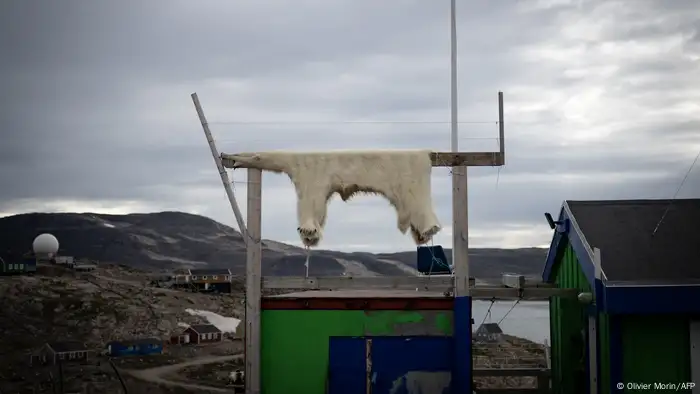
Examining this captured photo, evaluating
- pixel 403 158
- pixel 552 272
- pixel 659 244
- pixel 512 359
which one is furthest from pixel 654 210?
pixel 512 359

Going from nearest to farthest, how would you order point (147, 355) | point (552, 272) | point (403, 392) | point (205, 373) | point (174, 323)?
point (403, 392), point (552, 272), point (205, 373), point (147, 355), point (174, 323)

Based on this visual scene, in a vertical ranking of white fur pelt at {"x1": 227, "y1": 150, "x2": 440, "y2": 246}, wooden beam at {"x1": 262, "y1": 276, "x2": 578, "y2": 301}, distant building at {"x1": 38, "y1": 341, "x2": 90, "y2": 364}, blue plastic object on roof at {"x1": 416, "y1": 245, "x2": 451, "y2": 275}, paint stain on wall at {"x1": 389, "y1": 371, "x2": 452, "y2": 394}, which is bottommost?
distant building at {"x1": 38, "y1": 341, "x2": 90, "y2": 364}

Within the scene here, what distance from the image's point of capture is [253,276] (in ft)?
38.8

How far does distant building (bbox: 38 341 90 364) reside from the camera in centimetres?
3133

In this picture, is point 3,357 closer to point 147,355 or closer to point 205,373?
point 147,355

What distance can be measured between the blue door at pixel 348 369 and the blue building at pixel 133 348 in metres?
25.6

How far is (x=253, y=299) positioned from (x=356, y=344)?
1829 mm

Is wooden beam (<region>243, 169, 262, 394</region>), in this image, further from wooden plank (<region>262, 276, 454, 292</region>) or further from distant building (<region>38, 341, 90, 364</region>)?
distant building (<region>38, 341, 90, 364</region>)

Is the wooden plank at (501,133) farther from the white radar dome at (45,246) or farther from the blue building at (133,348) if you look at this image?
Result: the white radar dome at (45,246)

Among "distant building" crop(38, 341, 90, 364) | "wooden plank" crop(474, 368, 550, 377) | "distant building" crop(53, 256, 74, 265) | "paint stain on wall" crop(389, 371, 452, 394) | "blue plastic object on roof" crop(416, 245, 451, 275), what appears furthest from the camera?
"distant building" crop(53, 256, 74, 265)

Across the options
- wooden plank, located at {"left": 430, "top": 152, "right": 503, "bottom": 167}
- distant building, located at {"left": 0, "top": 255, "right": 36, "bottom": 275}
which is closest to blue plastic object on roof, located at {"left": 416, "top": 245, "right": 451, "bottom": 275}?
wooden plank, located at {"left": 430, "top": 152, "right": 503, "bottom": 167}

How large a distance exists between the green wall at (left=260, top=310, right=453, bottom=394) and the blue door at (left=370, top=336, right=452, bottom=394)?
0.49 ft

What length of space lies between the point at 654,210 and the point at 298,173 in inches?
A: 261

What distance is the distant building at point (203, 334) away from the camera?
136 ft
